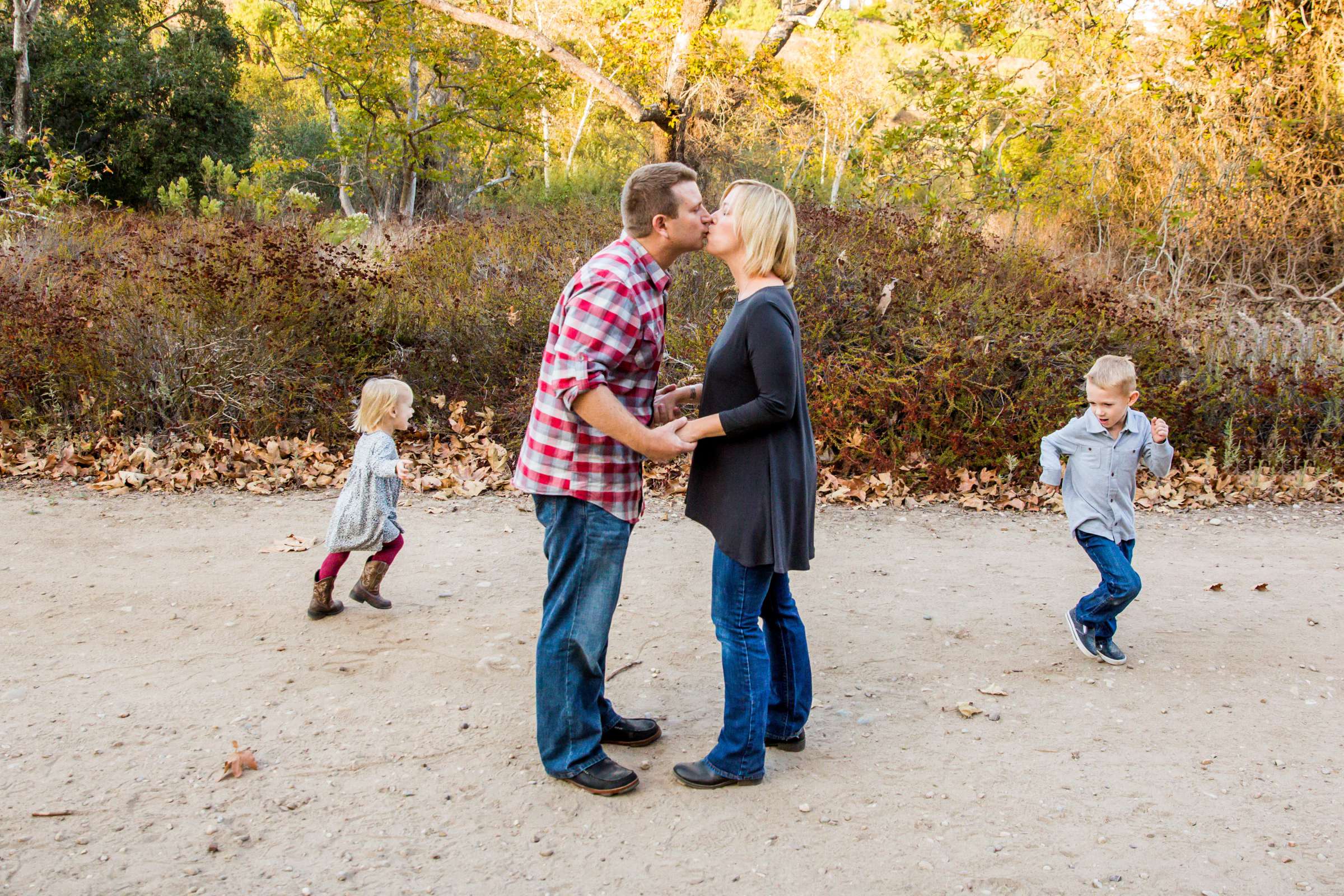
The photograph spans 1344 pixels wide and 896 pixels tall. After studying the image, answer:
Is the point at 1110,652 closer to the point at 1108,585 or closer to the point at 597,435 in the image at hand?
the point at 1108,585

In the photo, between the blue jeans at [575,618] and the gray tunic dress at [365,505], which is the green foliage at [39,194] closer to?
the gray tunic dress at [365,505]

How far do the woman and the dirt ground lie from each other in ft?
0.98

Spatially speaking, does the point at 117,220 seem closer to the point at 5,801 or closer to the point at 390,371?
the point at 390,371

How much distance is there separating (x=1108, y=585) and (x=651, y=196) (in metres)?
2.54

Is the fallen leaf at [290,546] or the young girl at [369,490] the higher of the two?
the young girl at [369,490]

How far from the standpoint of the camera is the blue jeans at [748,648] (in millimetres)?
3088

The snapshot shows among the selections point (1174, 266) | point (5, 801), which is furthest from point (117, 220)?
point (1174, 266)

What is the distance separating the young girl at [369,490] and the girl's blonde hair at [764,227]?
6.93 feet

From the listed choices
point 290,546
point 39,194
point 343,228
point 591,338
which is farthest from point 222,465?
point 343,228

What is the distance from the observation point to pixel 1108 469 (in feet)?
13.8

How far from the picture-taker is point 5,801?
3055 millimetres

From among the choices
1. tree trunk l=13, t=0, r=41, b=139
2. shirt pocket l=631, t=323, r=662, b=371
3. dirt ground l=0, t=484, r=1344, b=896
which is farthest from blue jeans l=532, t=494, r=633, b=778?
tree trunk l=13, t=0, r=41, b=139

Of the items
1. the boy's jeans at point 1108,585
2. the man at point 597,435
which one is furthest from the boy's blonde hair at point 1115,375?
the man at point 597,435

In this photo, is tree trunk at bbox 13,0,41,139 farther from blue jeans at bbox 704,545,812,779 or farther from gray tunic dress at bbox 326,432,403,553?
blue jeans at bbox 704,545,812,779
